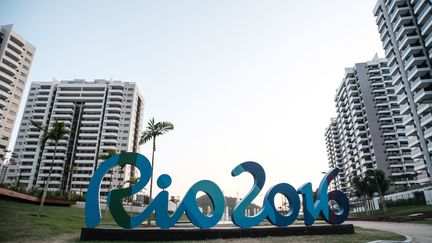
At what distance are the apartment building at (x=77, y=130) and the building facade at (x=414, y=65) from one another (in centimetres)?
8961

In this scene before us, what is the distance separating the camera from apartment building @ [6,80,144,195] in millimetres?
99938

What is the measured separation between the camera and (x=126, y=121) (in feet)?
364

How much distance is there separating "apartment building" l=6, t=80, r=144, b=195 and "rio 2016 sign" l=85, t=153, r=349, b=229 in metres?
88.6

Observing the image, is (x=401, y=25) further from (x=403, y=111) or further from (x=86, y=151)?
(x=86, y=151)

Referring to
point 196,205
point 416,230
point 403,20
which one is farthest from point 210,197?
point 403,20

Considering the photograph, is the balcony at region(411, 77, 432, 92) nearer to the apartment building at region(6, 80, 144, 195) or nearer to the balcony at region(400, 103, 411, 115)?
the balcony at region(400, 103, 411, 115)

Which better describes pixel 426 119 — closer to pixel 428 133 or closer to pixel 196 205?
pixel 428 133

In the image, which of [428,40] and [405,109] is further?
[405,109]

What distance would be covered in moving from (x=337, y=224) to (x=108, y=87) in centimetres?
11080

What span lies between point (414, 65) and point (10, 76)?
110781 millimetres

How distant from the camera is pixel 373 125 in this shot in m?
101

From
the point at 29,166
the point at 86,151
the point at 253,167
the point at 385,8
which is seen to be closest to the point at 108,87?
the point at 86,151

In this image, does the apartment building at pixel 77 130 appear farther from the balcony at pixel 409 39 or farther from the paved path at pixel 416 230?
the balcony at pixel 409 39

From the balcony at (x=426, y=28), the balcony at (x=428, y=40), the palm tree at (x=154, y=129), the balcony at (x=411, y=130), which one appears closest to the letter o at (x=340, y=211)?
the palm tree at (x=154, y=129)
